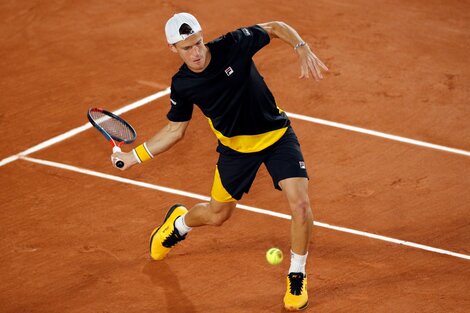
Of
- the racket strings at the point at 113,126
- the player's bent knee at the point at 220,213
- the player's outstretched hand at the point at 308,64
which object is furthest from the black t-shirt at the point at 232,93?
the racket strings at the point at 113,126

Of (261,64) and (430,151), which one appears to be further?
(261,64)

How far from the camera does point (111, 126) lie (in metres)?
9.57

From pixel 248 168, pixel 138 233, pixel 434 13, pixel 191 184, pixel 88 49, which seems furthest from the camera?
pixel 434 13

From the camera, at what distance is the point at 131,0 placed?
15.2 meters

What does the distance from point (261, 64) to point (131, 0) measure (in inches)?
118

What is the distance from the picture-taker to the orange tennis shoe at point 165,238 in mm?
9594

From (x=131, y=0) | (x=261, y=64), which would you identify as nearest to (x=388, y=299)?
(x=261, y=64)

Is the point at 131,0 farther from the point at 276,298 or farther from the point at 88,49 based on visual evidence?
the point at 276,298

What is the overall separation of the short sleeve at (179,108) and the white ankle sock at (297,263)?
162 cm

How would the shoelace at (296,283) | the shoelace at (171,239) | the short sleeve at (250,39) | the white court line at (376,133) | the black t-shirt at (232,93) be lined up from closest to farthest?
the black t-shirt at (232,93) → the short sleeve at (250,39) → the shoelace at (296,283) → the shoelace at (171,239) → the white court line at (376,133)

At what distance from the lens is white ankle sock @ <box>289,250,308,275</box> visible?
8802mm

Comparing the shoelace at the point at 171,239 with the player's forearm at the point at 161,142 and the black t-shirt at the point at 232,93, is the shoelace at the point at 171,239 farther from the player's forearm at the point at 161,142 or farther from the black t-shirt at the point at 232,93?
the black t-shirt at the point at 232,93

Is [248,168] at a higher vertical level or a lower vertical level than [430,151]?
higher

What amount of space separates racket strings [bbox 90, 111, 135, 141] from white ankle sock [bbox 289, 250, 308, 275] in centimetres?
202
